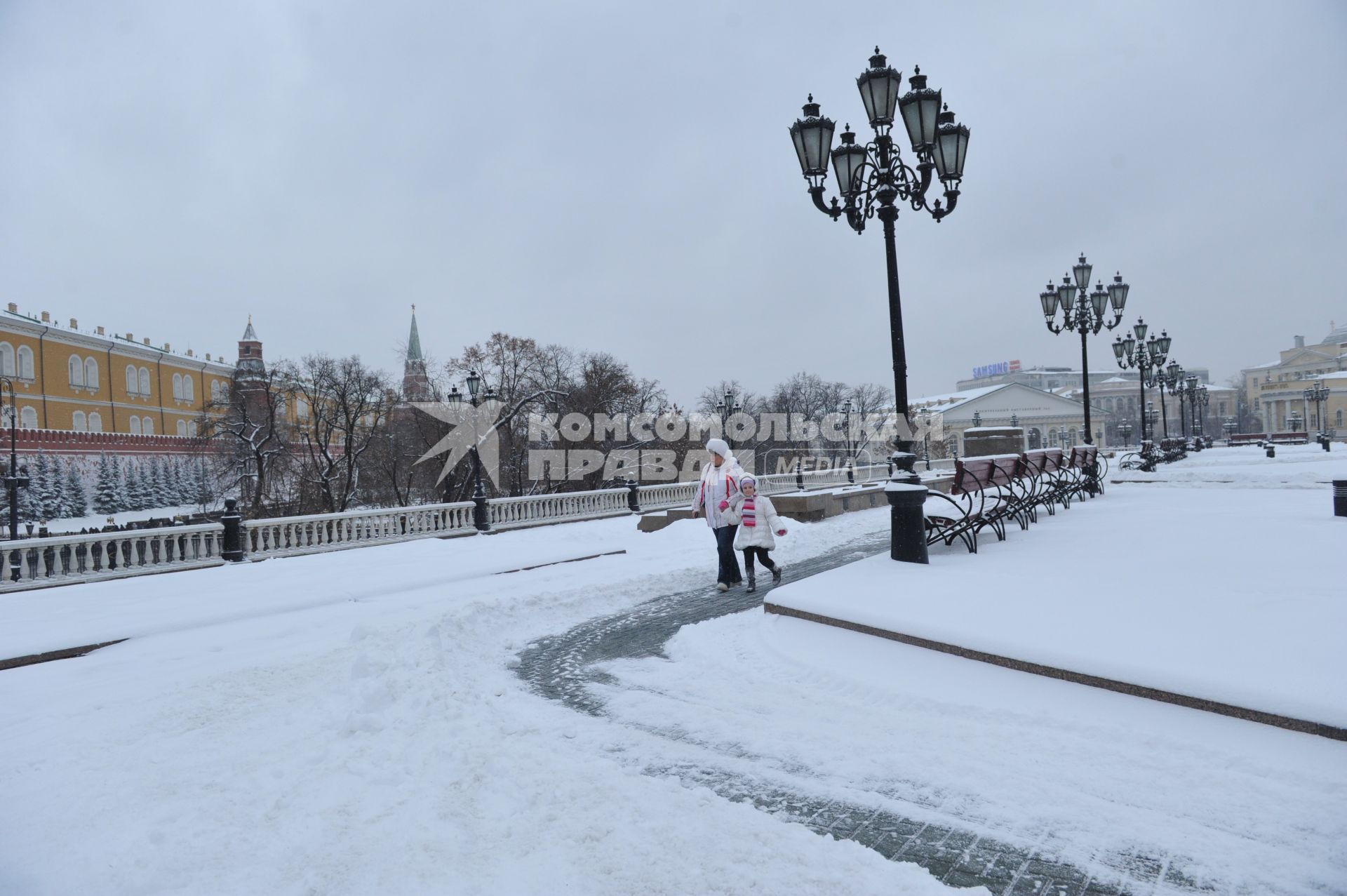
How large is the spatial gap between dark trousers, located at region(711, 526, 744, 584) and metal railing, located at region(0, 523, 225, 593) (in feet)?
31.9

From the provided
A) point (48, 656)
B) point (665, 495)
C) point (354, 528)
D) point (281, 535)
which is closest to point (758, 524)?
point (48, 656)

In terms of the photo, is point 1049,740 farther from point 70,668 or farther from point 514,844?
point 70,668

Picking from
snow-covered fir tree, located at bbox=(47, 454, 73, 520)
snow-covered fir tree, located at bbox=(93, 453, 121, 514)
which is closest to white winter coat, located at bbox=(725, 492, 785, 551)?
snow-covered fir tree, located at bbox=(47, 454, 73, 520)

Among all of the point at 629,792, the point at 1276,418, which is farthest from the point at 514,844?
the point at 1276,418

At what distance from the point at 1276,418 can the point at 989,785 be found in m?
120

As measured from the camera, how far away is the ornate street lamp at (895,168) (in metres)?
8.14

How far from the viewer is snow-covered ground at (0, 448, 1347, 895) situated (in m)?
3.08

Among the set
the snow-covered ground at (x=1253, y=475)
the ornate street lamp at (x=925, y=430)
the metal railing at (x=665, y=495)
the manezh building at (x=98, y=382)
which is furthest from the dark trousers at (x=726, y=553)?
the ornate street lamp at (x=925, y=430)

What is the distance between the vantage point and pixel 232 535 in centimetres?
1381

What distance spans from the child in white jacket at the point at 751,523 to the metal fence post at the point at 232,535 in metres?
9.87

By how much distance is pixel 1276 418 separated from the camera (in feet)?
315

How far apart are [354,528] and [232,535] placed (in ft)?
9.54

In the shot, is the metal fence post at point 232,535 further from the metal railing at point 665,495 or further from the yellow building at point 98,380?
the yellow building at point 98,380

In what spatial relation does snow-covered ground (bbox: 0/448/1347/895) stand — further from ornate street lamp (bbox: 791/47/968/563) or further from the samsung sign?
the samsung sign
